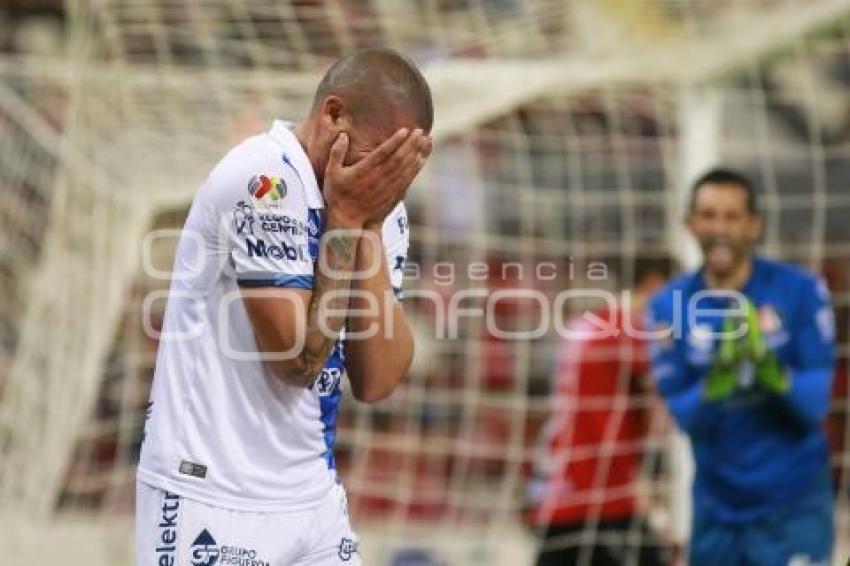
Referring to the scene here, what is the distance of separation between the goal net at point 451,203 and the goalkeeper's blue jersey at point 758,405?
2.75ft

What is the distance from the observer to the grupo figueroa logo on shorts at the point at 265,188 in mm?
3328

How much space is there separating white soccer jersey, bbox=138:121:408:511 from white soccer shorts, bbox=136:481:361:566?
0.02 m

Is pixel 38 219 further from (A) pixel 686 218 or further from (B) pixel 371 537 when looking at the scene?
(A) pixel 686 218

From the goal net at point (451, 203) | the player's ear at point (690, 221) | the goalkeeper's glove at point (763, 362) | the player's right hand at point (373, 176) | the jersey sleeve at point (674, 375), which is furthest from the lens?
the goal net at point (451, 203)

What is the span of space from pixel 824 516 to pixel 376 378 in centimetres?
228

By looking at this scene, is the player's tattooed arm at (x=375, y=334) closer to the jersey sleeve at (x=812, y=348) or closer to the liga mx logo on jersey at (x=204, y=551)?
the liga mx logo on jersey at (x=204, y=551)

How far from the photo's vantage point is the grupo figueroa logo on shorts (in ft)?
10.9

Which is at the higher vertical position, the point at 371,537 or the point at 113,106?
the point at 113,106

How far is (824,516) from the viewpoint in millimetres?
5438

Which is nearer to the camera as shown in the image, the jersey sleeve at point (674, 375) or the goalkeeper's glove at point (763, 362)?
the goalkeeper's glove at point (763, 362)

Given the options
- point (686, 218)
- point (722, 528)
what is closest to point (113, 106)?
point (686, 218)

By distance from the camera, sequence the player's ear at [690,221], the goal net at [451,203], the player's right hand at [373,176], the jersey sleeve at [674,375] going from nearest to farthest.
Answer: the player's right hand at [373,176] < the jersey sleeve at [674,375] < the player's ear at [690,221] < the goal net at [451,203]

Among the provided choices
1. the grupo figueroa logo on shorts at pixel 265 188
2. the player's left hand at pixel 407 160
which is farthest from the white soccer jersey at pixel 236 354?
the player's left hand at pixel 407 160

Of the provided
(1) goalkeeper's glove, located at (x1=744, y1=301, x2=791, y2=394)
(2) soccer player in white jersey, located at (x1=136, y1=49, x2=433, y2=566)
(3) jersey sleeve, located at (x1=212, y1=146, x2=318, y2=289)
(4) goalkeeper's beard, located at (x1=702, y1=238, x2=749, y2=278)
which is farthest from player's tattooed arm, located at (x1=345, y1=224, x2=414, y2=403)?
(4) goalkeeper's beard, located at (x1=702, y1=238, x2=749, y2=278)
